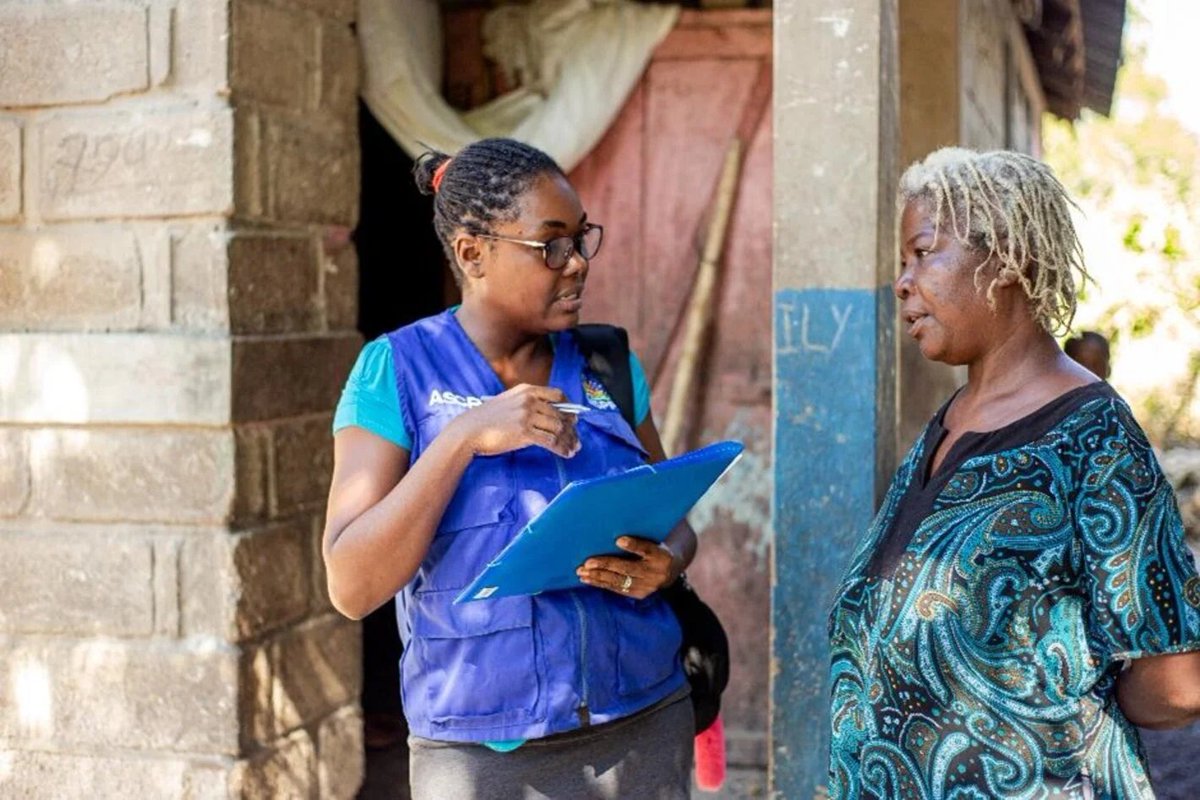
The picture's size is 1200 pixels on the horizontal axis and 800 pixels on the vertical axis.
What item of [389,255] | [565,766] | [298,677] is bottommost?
[298,677]

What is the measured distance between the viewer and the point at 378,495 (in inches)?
89.3

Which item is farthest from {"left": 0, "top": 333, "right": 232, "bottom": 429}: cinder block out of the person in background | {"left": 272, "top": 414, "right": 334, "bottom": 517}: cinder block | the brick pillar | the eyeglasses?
the person in background

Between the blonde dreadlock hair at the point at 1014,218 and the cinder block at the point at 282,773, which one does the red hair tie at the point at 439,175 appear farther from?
the cinder block at the point at 282,773

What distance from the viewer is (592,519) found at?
219 cm

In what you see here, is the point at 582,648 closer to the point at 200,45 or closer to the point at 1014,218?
the point at 1014,218

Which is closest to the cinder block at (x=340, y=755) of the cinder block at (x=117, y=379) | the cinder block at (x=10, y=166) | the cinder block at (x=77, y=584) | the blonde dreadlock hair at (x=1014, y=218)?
the cinder block at (x=77, y=584)

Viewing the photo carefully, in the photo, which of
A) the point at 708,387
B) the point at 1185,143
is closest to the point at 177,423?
the point at 708,387

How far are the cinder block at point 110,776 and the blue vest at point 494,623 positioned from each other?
55.9 inches

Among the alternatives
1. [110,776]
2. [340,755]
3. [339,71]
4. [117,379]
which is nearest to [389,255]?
[339,71]

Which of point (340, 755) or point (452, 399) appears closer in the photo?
point (452, 399)

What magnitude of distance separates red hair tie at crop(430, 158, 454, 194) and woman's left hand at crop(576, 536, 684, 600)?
29.1 inches

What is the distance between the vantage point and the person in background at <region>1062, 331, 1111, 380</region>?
543 centimetres

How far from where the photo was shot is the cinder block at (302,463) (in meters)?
3.73

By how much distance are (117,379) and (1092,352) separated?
3.66 meters
